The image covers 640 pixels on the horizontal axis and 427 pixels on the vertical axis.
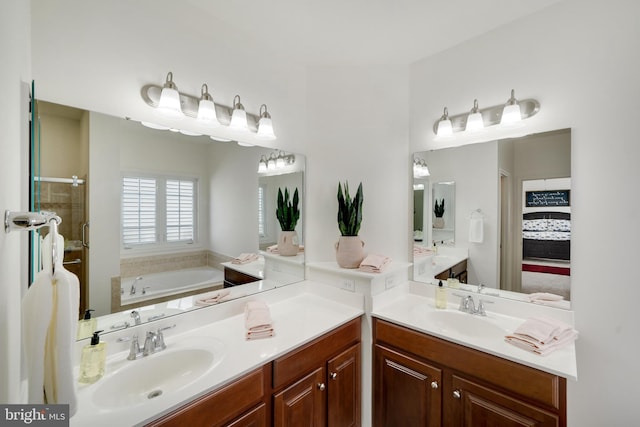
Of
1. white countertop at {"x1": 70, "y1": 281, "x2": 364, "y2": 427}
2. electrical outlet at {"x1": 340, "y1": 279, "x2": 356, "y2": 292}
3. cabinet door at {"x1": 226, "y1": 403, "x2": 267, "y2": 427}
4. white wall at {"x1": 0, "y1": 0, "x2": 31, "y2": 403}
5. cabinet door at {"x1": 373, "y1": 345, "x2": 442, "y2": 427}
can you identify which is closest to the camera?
white wall at {"x1": 0, "y1": 0, "x2": 31, "y2": 403}

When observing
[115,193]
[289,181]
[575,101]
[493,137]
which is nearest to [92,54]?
[115,193]

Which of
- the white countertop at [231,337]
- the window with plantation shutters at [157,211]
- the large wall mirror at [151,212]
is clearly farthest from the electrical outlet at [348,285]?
the window with plantation shutters at [157,211]

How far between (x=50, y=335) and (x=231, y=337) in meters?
0.90

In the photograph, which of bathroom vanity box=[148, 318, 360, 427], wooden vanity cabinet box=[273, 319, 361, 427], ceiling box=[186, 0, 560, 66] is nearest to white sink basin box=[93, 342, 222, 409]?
bathroom vanity box=[148, 318, 360, 427]

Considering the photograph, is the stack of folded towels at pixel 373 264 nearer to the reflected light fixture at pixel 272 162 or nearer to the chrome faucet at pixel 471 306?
the chrome faucet at pixel 471 306

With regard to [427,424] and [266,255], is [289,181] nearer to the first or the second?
[266,255]

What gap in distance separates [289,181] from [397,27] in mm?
1259

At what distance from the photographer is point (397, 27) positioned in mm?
1737

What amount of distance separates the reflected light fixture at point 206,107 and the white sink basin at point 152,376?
124 centimetres

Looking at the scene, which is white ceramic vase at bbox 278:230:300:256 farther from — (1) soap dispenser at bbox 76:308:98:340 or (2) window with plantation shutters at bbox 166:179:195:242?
(1) soap dispenser at bbox 76:308:98:340

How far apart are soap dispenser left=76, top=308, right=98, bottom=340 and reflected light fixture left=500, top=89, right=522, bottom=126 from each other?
2445 mm

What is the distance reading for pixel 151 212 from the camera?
1457 mm

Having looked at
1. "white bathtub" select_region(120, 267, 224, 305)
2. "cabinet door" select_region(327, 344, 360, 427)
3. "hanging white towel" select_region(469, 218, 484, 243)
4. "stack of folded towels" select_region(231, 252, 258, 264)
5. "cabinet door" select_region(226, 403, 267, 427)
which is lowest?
"cabinet door" select_region(327, 344, 360, 427)

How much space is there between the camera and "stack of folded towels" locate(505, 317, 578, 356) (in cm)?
129
